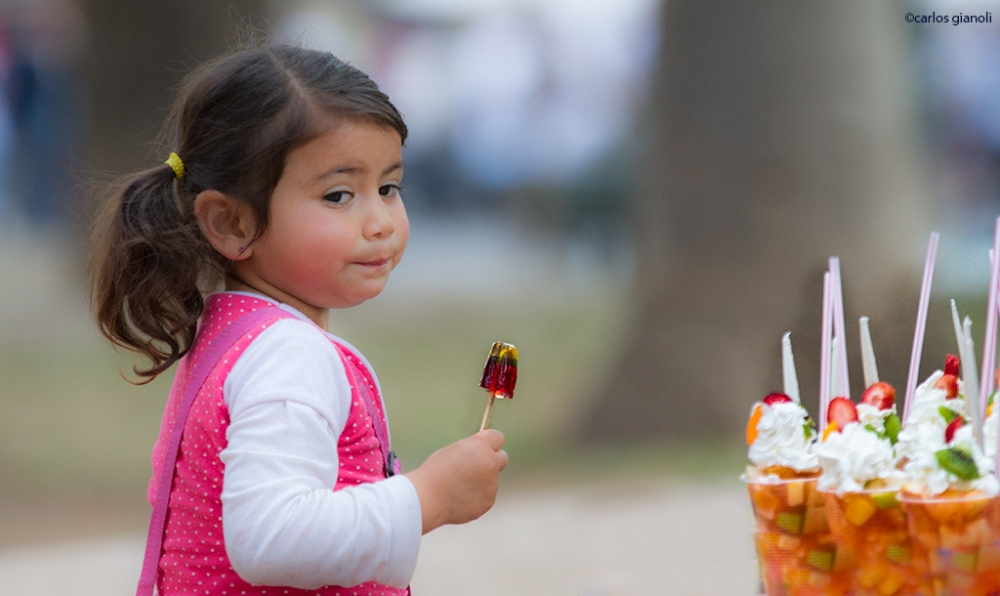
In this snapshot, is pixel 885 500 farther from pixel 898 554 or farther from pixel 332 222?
pixel 332 222

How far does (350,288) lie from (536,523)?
9.30 ft

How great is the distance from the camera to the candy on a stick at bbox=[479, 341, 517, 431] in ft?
4.43

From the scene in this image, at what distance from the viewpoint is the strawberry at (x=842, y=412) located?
116 centimetres

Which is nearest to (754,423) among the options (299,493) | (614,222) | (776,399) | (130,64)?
(776,399)

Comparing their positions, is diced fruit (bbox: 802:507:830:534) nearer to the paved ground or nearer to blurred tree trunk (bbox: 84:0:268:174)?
the paved ground

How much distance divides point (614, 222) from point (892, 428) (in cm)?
862

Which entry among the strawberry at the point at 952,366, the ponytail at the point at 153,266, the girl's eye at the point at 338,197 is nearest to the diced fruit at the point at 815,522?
the strawberry at the point at 952,366

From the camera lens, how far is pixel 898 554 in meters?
1.06

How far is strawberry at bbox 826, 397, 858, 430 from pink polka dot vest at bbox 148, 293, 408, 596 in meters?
0.50

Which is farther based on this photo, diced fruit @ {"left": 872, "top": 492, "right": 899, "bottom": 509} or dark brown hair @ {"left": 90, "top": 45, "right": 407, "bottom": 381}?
dark brown hair @ {"left": 90, "top": 45, "right": 407, "bottom": 381}

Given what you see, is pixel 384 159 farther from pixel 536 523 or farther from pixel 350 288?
pixel 536 523

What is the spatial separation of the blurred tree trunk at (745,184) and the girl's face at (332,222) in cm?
298

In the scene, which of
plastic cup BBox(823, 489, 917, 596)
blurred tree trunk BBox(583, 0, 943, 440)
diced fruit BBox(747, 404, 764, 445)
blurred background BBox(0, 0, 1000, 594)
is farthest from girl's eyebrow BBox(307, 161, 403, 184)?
blurred tree trunk BBox(583, 0, 943, 440)

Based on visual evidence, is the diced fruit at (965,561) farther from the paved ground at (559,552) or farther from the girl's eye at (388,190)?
the paved ground at (559,552)
